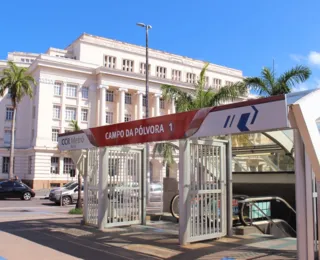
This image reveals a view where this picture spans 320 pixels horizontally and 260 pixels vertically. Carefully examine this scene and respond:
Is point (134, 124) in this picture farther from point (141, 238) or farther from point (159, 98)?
point (159, 98)

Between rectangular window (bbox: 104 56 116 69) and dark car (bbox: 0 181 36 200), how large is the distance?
32.6 metres

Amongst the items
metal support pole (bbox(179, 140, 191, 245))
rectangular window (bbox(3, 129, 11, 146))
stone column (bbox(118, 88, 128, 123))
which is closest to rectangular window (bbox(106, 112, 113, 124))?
stone column (bbox(118, 88, 128, 123))

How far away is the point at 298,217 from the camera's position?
20.7 ft

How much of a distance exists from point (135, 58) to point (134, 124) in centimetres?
5183

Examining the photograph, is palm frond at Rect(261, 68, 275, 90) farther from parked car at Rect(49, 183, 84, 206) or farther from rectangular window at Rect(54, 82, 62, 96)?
rectangular window at Rect(54, 82, 62, 96)

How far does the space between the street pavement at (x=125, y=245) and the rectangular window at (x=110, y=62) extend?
48.8m

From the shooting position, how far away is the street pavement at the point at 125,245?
821 centimetres

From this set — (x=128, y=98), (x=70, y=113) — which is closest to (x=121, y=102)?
(x=128, y=98)

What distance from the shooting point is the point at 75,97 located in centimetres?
5422

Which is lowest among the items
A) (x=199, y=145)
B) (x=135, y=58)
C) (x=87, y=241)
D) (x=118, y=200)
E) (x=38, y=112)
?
(x=87, y=241)

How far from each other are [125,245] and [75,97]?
153ft

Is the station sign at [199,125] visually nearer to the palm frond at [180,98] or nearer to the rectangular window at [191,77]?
the palm frond at [180,98]

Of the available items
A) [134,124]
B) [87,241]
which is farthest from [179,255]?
[134,124]

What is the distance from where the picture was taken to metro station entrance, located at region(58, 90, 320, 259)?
623cm
